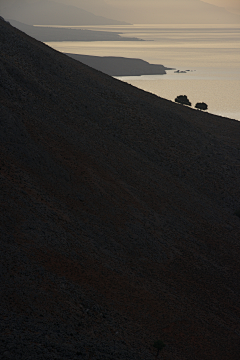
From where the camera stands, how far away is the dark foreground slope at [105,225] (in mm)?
14867

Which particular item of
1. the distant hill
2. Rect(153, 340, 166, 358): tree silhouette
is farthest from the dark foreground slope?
the distant hill

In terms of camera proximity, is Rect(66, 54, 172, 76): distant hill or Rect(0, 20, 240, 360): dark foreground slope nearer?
Rect(0, 20, 240, 360): dark foreground slope

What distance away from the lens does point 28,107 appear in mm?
30078

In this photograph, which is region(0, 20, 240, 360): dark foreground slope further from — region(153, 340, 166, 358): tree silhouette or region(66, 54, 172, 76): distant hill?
region(66, 54, 172, 76): distant hill

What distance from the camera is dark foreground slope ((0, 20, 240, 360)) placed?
14867 mm

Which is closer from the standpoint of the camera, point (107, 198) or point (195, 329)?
point (195, 329)

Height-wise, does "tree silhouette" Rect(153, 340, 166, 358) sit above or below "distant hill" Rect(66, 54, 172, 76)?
below

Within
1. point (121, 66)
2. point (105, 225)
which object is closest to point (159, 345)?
point (105, 225)

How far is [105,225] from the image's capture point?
22.6 meters

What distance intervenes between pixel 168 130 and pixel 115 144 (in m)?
8.84

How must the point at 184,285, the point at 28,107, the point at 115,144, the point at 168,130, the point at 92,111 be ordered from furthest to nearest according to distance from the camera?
the point at 168,130
the point at 92,111
the point at 115,144
the point at 28,107
the point at 184,285

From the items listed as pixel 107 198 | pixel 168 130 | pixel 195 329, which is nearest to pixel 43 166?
pixel 107 198

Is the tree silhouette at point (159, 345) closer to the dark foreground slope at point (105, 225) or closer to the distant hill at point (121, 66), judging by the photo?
the dark foreground slope at point (105, 225)

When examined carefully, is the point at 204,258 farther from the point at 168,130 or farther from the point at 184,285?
the point at 168,130
